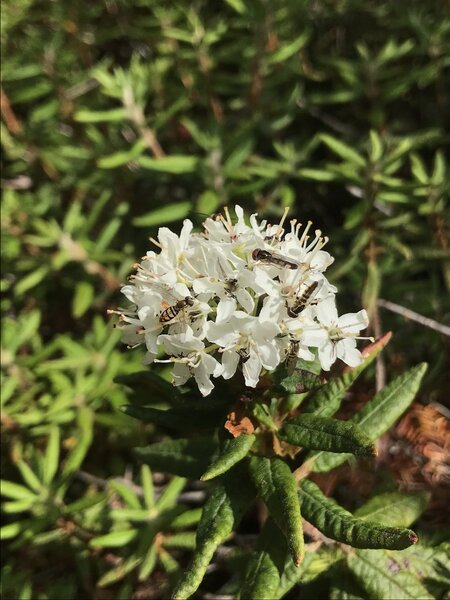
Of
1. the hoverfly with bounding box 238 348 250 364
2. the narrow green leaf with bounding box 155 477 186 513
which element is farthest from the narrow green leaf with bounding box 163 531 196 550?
the hoverfly with bounding box 238 348 250 364

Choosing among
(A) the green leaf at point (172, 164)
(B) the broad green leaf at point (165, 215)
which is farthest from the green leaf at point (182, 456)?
(A) the green leaf at point (172, 164)

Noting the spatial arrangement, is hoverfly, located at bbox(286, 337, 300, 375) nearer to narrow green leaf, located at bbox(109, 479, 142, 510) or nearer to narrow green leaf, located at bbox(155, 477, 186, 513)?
narrow green leaf, located at bbox(155, 477, 186, 513)

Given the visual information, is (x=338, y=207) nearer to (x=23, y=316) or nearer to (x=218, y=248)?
(x=23, y=316)

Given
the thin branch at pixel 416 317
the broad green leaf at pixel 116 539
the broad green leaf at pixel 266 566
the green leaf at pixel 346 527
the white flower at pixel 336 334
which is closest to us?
the green leaf at pixel 346 527

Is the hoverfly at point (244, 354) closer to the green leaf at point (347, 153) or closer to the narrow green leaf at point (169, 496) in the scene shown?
the narrow green leaf at point (169, 496)

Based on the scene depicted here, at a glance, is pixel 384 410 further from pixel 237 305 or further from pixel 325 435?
pixel 237 305

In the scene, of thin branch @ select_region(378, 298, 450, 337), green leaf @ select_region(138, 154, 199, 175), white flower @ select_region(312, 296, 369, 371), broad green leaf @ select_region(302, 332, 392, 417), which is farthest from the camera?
green leaf @ select_region(138, 154, 199, 175)
